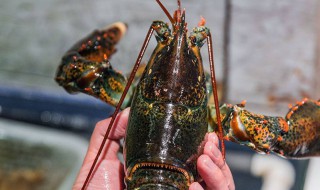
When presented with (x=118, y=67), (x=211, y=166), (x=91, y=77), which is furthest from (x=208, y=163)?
(x=118, y=67)

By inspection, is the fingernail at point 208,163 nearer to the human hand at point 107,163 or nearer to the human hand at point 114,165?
the human hand at point 114,165

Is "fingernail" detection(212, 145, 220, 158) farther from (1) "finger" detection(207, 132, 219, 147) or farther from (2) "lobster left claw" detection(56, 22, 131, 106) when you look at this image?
(2) "lobster left claw" detection(56, 22, 131, 106)

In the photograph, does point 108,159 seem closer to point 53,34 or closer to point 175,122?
point 175,122

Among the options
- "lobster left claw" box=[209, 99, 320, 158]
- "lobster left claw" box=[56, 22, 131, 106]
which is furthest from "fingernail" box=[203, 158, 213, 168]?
"lobster left claw" box=[56, 22, 131, 106]

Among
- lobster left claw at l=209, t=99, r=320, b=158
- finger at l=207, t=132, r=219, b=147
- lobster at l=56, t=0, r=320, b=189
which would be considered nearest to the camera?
lobster at l=56, t=0, r=320, b=189

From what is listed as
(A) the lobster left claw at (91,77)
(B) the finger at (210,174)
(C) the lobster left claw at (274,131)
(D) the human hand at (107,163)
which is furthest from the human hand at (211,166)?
(A) the lobster left claw at (91,77)

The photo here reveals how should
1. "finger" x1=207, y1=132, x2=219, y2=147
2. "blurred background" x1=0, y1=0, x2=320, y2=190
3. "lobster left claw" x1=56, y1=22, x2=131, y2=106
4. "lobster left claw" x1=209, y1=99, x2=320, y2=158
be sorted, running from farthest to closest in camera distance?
1. "blurred background" x1=0, y1=0, x2=320, y2=190
2. "lobster left claw" x1=56, y1=22, x2=131, y2=106
3. "lobster left claw" x1=209, y1=99, x2=320, y2=158
4. "finger" x1=207, y1=132, x2=219, y2=147
